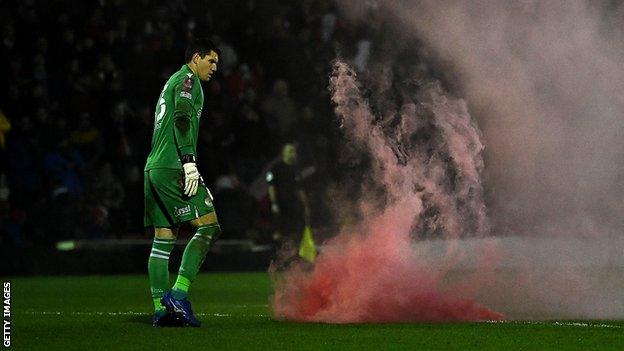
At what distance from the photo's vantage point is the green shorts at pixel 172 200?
12.1 metres

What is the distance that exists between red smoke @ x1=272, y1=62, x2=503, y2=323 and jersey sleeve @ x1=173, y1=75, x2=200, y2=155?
2019 mm

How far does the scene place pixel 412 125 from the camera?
16719 mm

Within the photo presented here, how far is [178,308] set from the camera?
11906 millimetres

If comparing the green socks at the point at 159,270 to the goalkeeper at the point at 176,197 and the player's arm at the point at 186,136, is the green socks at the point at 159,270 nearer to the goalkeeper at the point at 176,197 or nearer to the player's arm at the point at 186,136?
the goalkeeper at the point at 176,197

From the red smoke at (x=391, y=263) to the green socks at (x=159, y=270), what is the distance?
147cm

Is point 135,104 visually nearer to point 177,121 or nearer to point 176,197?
point 176,197

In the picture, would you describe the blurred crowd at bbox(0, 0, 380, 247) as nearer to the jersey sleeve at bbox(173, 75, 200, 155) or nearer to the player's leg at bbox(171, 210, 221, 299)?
the player's leg at bbox(171, 210, 221, 299)

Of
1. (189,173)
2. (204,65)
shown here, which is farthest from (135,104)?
(189,173)

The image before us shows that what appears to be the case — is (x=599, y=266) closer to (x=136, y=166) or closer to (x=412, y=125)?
(x=412, y=125)

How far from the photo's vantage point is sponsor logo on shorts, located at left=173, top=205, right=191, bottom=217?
12078 mm

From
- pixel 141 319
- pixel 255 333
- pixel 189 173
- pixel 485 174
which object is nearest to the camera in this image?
pixel 255 333

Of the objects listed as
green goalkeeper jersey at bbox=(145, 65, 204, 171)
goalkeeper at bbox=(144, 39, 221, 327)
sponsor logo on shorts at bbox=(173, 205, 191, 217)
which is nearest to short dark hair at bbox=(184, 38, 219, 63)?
goalkeeper at bbox=(144, 39, 221, 327)

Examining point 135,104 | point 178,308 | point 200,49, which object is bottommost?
point 178,308

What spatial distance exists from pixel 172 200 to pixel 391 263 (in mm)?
2400
